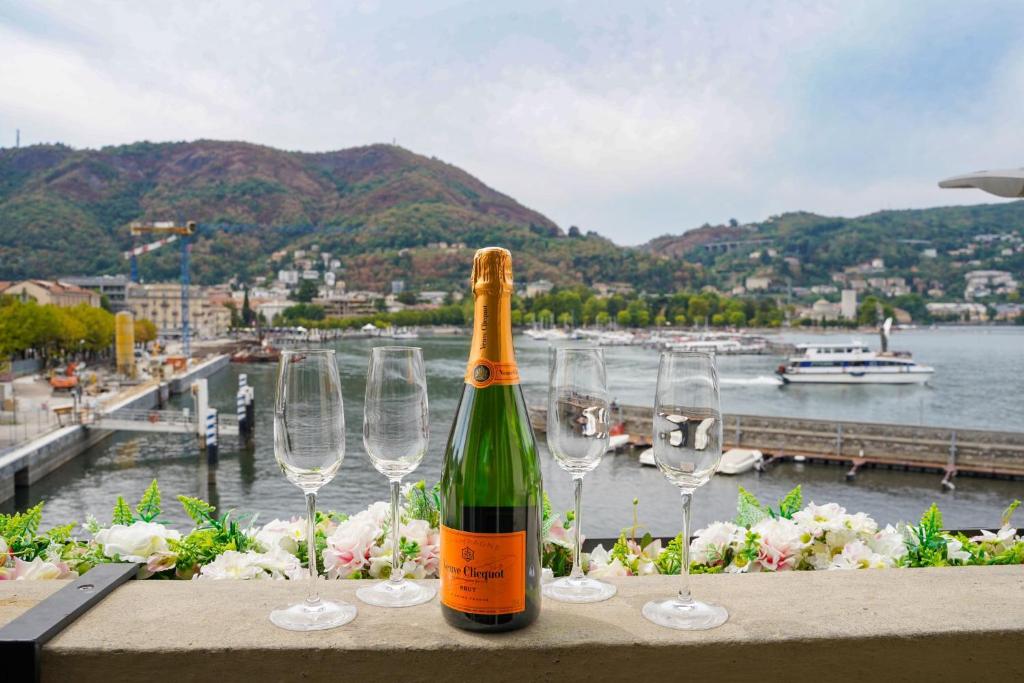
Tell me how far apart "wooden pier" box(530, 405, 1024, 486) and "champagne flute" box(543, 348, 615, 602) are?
19975mm

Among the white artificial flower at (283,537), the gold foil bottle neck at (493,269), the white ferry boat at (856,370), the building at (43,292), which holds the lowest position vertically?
the white ferry boat at (856,370)

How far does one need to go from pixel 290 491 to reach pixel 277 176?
430 ft

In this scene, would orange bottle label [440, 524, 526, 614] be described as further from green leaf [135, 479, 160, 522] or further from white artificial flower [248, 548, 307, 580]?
green leaf [135, 479, 160, 522]

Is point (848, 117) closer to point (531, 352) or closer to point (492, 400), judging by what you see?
point (531, 352)

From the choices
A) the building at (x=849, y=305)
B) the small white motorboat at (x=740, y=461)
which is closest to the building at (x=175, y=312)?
the building at (x=849, y=305)

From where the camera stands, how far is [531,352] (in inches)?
2562

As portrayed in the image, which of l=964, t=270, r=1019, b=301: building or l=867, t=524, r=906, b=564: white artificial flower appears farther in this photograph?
l=964, t=270, r=1019, b=301: building

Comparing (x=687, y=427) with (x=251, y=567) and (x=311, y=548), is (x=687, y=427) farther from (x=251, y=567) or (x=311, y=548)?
(x=251, y=567)

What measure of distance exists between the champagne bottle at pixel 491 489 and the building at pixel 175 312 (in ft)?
297

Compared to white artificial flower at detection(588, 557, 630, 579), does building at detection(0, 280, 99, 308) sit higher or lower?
higher

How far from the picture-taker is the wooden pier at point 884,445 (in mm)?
19531

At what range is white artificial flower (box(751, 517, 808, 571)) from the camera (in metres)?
1.43

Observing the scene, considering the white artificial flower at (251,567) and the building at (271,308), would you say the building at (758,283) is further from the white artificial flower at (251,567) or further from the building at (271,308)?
the white artificial flower at (251,567)

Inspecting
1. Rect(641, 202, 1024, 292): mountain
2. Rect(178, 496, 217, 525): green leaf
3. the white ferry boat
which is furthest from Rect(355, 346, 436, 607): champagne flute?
Rect(641, 202, 1024, 292): mountain
